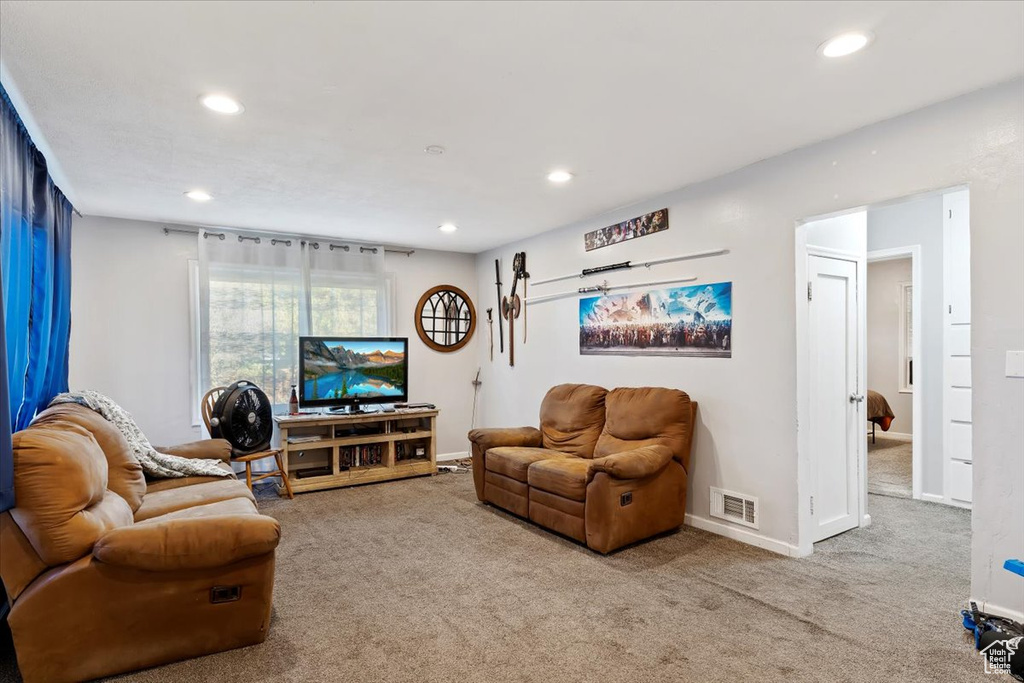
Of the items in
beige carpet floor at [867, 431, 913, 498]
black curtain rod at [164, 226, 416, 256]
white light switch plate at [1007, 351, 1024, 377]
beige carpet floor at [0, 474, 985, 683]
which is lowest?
beige carpet floor at [867, 431, 913, 498]

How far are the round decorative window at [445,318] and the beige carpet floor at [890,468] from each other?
170 inches

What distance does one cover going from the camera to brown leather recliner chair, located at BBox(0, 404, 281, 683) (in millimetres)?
2002

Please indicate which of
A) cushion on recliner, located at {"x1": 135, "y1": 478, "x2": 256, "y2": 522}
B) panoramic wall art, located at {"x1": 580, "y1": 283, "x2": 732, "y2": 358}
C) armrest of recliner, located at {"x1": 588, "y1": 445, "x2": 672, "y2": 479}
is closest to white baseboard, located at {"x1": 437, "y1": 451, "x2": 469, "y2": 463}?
panoramic wall art, located at {"x1": 580, "y1": 283, "x2": 732, "y2": 358}

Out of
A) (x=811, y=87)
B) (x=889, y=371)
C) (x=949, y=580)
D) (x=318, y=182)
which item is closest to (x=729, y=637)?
(x=949, y=580)

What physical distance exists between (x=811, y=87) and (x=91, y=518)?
11.4 feet

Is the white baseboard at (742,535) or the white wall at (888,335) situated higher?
the white wall at (888,335)

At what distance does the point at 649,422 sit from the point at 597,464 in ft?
2.17

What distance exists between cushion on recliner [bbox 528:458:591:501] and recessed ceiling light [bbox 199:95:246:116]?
2.69m

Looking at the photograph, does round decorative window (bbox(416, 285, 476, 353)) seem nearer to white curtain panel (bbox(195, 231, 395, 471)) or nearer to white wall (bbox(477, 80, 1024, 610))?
white curtain panel (bbox(195, 231, 395, 471))

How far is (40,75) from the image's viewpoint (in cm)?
229

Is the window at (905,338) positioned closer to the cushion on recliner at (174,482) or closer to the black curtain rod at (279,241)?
the black curtain rod at (279,241)

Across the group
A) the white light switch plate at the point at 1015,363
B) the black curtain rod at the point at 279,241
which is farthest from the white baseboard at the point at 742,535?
the black curtain rod at the point at 279,241

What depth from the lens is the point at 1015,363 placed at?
7.80 feet

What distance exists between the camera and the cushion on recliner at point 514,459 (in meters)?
3.98
